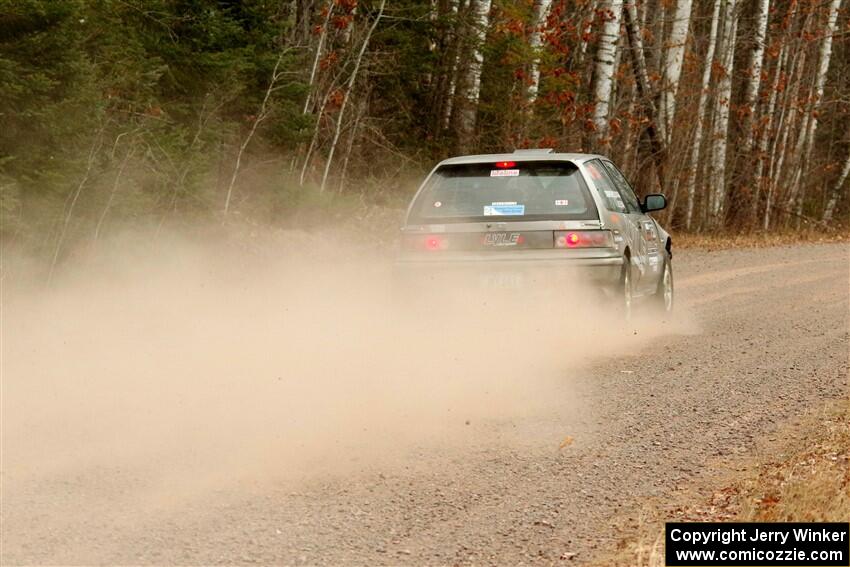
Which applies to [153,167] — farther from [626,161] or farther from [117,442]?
[626,161]

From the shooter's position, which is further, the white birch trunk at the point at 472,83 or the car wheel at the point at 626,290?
the white birch trunk at the point at 472,83

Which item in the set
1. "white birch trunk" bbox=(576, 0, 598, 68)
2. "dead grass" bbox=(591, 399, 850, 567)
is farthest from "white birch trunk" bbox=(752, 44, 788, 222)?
"dead grass" bbox=(591, 399, 850, 567)

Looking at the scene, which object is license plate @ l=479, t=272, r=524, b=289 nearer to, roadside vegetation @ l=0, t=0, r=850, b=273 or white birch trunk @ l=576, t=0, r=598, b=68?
roadside vegetation @ l=0, t=0, r=850, b=273

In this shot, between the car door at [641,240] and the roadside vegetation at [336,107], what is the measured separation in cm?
571

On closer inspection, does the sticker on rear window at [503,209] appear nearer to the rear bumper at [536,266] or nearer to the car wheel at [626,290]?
the rear bumper at [536,266]

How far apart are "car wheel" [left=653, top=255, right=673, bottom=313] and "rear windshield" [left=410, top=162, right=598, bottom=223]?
105 inches

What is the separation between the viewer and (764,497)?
6090 millimetres

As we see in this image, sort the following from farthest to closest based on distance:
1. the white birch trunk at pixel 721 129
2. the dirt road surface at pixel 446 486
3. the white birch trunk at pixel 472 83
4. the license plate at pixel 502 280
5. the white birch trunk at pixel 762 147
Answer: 1. the white birch trunk at pixel 762 147
2. the white birch trunk at pixel 721 129
3. the white birch trunk at pixel 472 83
4. the license plate at pixel 502 280
5. the dirt road surface at pixel 446 486

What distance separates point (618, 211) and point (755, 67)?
23496 millimetres

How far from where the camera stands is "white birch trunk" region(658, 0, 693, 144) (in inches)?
1094

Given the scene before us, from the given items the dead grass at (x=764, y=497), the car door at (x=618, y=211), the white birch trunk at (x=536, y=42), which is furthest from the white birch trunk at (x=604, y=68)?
the dead grass at (x=764, y=497)

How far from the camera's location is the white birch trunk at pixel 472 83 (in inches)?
953

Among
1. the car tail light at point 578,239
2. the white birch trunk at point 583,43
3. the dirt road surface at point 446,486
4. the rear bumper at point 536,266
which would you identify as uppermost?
the white birch trunk at point 583,43

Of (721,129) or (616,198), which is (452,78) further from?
(616,198)
